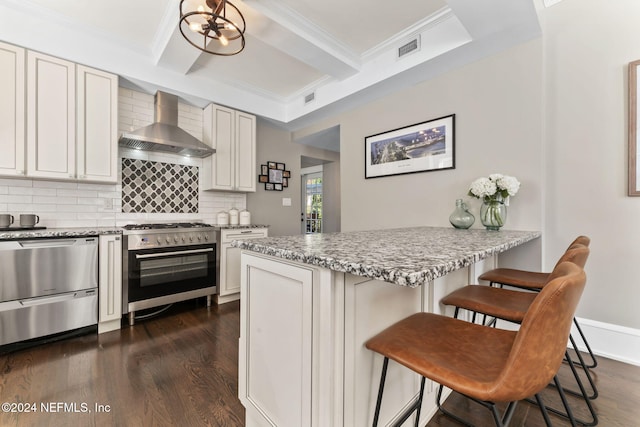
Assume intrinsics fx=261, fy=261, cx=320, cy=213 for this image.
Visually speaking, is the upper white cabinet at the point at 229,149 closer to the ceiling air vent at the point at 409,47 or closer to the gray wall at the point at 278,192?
the gray wall at the point at 278,192

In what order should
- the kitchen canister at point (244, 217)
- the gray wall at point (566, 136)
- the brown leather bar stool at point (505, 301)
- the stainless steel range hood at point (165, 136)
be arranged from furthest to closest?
the kitchen canister at point (244, 217) < the stainless steel range hood at point (165, 136) < the gray wall at point (566, 136) < the brown leather bar stool at point (505, 301)

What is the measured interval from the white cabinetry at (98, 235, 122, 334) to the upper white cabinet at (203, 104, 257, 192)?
1.32 meters

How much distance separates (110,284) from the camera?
2369mm

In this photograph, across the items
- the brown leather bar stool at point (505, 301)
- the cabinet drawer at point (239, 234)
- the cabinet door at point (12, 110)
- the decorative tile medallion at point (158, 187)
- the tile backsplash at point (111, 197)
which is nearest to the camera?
the brown leather bar stool at point (505, 301)

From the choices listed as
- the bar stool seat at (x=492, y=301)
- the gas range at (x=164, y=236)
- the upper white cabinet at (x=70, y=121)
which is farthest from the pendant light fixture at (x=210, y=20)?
the bar stool seat at (x=492, y=301)

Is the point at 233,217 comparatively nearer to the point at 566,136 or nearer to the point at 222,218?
the point at 222,218

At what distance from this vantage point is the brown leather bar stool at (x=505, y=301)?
1113 millimetres

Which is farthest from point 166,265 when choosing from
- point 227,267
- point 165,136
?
point 165,136

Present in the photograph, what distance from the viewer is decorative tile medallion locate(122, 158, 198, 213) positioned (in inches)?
119

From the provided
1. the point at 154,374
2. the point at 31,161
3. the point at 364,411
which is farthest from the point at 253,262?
the point at 31,161

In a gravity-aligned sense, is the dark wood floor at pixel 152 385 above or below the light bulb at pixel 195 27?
below

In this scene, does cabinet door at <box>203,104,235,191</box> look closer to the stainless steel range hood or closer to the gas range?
the stainless steel range hood

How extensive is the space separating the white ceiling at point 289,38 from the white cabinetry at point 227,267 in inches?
68.8

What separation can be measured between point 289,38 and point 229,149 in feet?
5.46
